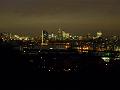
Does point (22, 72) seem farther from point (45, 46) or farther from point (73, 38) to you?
point (73, 38)

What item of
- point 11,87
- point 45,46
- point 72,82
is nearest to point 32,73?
point 72,82

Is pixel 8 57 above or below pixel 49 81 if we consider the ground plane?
above

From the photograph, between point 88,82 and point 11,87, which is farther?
point 88,82

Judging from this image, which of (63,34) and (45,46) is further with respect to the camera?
(63,34)

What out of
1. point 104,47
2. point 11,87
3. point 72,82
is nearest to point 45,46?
point 104,47

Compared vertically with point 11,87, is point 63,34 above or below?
above

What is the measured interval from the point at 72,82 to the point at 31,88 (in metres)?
3.35

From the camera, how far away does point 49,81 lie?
15.2 meters

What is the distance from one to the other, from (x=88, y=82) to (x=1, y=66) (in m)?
4.28

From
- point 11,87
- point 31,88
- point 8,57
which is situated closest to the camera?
point 11,87

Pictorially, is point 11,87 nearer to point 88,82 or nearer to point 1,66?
point 1,66

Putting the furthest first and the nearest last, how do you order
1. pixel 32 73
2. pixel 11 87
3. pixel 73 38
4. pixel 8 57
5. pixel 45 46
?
pixel 73 38 → pixel 45 46 → pixel 32 73 → pixel 8 57 → pixel 11 87

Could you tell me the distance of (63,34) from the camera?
75.8 meters

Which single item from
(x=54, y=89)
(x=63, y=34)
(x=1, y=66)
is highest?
(x=63, y=34)
